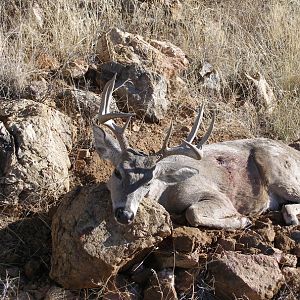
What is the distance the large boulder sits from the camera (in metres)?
7.46

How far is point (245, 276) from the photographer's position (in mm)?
5375

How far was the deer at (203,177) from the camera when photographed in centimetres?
577

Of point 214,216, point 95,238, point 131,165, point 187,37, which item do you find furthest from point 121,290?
point 187,37

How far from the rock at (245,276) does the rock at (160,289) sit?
34 centimetres

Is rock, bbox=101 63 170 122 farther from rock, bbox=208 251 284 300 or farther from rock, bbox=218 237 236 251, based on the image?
rock, bbox=208 251 284 300

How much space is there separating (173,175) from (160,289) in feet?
4.70

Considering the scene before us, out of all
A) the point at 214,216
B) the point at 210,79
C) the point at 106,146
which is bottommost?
the point at 210,79

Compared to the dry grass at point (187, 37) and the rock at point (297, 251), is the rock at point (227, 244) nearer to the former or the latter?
the rock at point (297, 251)

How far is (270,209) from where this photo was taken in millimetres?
6910

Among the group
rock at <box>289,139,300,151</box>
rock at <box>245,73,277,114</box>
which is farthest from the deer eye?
rock at <box>245,73,277,114</box>

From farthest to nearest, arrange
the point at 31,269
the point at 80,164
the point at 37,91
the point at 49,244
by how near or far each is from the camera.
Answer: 1. the point at 37,91
2. the point at 80,164
3. the point at 49,244
4. the point at 31,269

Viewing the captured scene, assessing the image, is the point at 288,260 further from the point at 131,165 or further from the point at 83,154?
the point at 83,154

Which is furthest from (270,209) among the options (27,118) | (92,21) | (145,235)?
(92,21)

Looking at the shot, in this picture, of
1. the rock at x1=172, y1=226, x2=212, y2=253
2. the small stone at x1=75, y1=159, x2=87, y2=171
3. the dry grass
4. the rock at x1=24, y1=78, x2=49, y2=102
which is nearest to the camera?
the rock at x1=172, y1=226, x2=212, y2=253
